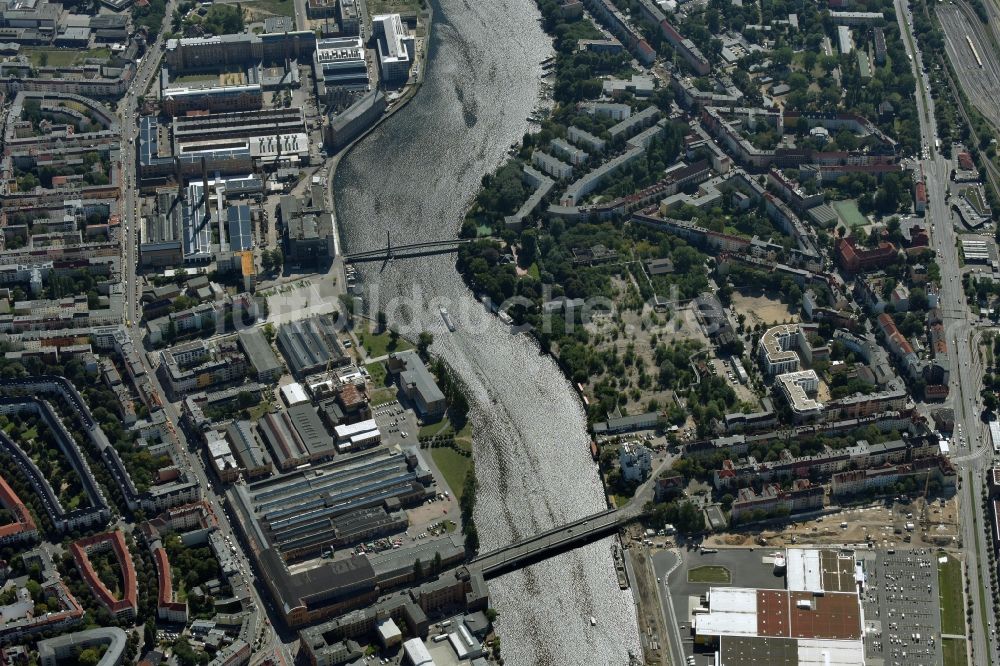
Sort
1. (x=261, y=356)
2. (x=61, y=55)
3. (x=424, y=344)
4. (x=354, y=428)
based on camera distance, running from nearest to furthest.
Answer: (x=354, y=428) → (x=261, y=356) → (x=424, y=344) → (x=61, y=55)

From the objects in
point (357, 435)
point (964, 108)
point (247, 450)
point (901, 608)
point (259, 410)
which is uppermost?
point (964, 108)

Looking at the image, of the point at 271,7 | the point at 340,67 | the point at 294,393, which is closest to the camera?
the point at 294,393

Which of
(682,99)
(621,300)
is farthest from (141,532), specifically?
(682,99)

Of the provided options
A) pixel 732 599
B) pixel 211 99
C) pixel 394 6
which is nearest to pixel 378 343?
pixel 732 599

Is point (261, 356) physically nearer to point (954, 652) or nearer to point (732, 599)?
point (732, 599)

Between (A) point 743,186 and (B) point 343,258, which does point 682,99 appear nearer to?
(A) point 743,186

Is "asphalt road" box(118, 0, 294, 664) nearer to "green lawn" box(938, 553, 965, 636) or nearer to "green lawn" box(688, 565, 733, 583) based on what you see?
"green lawn" box(688, 565, 733, 583)

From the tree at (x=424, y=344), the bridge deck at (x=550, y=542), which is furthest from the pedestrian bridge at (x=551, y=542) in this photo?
the tree at (x=424, y=344)
